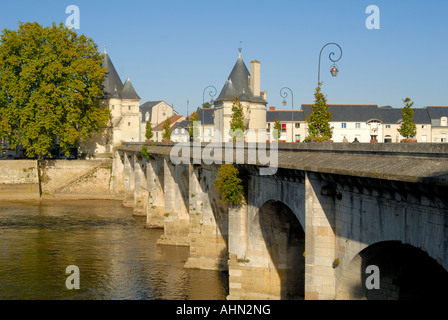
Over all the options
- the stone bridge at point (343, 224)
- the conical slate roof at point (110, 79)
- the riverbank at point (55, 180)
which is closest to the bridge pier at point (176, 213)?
the stone bridge at point (343, 224)

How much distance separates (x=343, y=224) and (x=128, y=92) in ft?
214

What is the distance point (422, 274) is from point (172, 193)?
2453 centimetres

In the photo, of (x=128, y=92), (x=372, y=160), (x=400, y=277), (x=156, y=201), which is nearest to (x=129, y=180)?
(x=156, y=201)

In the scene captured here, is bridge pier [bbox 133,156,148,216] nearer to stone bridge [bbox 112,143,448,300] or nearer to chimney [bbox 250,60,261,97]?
chimney [bbox 250,60,261,97]

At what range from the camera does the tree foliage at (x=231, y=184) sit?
23359mm

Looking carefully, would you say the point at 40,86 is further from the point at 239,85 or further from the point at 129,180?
the point at 239,85

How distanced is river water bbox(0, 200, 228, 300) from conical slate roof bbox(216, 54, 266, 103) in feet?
71.6

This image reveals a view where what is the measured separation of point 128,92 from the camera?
254ft

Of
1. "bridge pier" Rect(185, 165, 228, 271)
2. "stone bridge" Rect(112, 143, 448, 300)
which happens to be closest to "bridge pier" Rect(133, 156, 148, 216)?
"bridge pier" Rect(185, 165, 228, 271)

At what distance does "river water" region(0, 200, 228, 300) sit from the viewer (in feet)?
84.9

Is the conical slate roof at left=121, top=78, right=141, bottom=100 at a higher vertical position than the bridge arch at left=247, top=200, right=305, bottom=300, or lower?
higher

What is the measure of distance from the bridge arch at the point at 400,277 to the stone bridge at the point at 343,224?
0.03 metres
